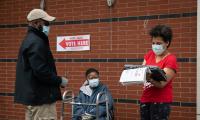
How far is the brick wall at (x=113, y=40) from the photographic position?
5.84 m

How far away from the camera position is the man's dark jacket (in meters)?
4.47

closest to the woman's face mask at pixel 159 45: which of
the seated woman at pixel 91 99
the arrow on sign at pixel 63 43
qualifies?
the seated woman at pixel 91 99

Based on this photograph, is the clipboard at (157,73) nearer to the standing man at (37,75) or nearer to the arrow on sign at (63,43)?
the standing man at (37,75)

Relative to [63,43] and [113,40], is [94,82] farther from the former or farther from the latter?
[63,43]

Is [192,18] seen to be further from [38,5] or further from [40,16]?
[38,5]

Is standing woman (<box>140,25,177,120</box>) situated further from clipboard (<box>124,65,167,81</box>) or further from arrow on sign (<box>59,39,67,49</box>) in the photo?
arrow on sign (<box>59,39,67,49</box>)

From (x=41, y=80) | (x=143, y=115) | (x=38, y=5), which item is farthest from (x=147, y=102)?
(x=38, y=5)

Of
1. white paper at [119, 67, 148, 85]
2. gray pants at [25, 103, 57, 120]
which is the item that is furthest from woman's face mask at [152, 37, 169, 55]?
gray pants at [25, 103, 57, 120]

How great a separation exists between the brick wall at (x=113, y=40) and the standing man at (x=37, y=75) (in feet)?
6.22

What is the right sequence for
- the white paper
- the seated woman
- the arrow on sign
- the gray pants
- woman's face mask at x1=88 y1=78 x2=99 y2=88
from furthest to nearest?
the arrow on sign → woman's face mask at x1=88 y1=78 x2=99 y2=88 → the seated woman → the gray pants → the white paper

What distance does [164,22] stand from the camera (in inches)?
237

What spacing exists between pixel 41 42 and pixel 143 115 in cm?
138

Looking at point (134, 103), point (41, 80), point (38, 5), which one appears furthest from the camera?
point (38, 5)

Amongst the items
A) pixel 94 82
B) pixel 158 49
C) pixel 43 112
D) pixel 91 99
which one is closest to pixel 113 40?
pixel 94 82
